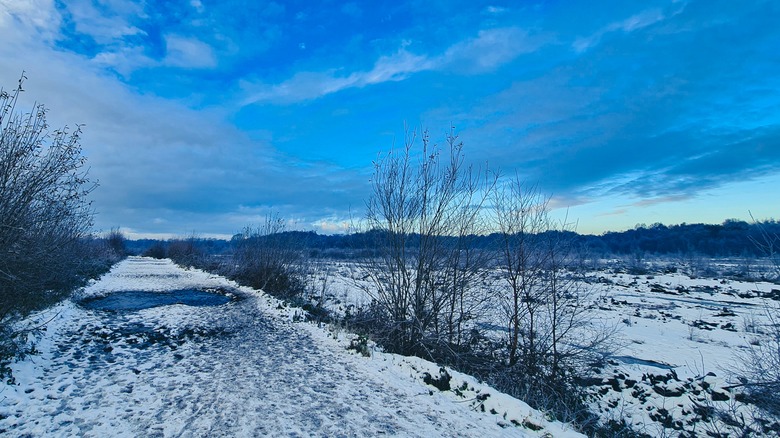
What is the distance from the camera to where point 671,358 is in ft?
37.1

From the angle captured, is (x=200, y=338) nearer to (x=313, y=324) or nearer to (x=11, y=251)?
(x=313, y=324)

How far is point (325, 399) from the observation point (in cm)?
564

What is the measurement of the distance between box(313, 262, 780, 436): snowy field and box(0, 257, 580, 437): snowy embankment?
12.0ft

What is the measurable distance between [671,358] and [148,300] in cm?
1952

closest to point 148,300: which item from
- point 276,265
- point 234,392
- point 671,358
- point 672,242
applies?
point 276,265

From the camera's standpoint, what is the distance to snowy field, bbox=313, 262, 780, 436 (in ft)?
26.1

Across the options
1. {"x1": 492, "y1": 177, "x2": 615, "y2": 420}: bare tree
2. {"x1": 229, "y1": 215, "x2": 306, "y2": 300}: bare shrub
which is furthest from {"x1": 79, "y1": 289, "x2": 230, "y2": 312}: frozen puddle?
{"x1": 492, "y1": 177, "x2": 615, "y2": 420}: bare tree

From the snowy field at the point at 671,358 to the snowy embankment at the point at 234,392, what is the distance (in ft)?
12.0

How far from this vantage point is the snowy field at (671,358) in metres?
7.96

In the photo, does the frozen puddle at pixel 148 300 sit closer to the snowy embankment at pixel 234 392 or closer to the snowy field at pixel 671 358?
the snowy embankment at pixel 234 392

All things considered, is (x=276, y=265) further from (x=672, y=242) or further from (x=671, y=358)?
(x=672, y=242)

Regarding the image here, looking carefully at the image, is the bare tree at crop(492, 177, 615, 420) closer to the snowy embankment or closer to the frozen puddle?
the snowy embankment

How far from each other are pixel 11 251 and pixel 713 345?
18907 mm

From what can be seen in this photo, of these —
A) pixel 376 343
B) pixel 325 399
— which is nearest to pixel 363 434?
pixel 325 399
